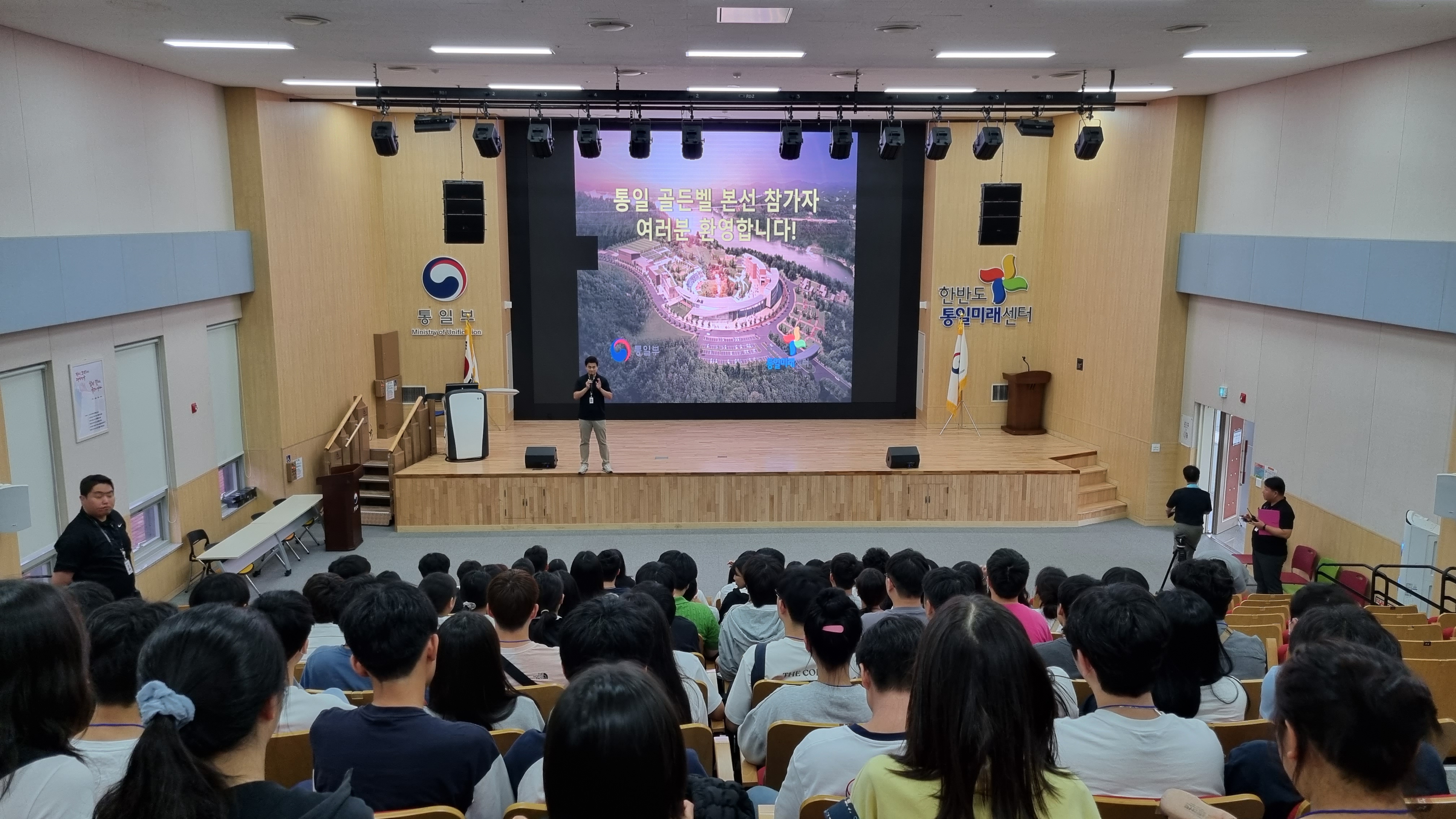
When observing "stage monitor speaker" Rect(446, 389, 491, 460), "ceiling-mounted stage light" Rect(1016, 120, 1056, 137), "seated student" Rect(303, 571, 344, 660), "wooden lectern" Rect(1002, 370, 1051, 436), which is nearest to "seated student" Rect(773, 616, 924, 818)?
"seated student" Rect(303, 571, 344, 660)

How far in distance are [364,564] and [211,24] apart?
14.3 ft

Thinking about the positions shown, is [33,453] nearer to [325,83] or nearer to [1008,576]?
[325,83]

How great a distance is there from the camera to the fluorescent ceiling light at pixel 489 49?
874 cm

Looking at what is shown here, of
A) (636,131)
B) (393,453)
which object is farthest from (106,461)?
(636,131)

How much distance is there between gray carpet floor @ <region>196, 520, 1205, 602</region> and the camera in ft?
36.0

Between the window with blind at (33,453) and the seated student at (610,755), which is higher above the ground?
the seated student at (610,755)

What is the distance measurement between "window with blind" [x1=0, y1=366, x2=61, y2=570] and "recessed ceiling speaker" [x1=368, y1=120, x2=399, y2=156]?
385 cm

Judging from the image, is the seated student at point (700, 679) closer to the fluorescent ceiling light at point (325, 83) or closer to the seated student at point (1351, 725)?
the seated student at point (1351, 725)

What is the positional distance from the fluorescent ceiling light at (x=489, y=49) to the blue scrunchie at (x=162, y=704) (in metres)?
7.89

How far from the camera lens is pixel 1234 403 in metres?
11.6

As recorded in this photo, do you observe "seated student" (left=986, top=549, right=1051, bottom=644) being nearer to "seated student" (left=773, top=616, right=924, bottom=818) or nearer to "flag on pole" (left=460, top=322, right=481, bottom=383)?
"seated student" (left=773, top=616, right=924, bottom=818)

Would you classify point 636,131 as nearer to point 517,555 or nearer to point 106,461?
point 517,555

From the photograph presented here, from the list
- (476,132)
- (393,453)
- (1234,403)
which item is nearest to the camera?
(476,132)

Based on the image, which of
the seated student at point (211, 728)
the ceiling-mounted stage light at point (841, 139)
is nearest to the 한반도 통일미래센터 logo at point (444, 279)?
the ceiling-mounted stage light at point (841, 139)
